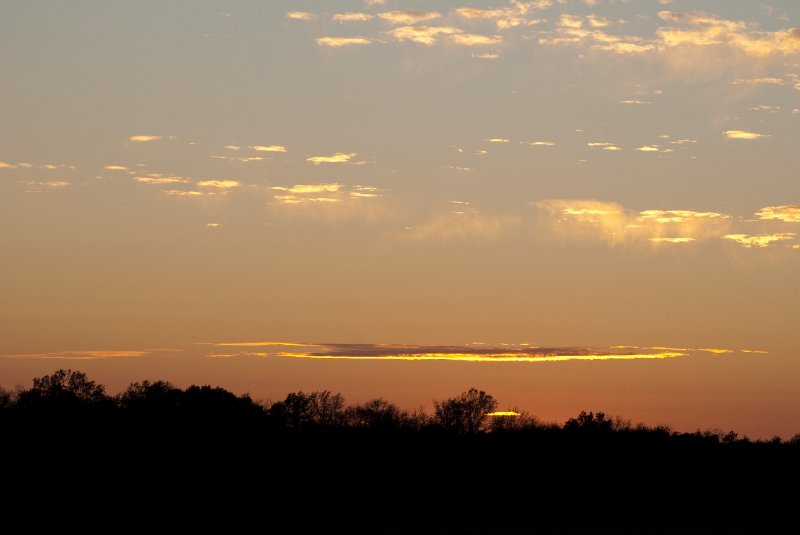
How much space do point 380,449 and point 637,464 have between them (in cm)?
2607

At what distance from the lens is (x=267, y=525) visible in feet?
309

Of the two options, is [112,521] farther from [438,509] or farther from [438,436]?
[438,436]

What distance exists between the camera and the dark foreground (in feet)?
322

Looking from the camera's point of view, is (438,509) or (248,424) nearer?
(438,509)

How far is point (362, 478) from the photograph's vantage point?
378 feet

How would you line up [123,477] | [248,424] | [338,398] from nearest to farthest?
[123,477], [248,424], [338,398]

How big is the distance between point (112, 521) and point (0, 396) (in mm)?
65050

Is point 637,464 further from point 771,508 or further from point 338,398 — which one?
point 338,398

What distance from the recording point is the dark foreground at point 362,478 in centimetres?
9819

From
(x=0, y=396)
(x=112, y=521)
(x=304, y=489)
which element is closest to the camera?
(x=112, y=521)

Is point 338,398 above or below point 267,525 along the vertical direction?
above

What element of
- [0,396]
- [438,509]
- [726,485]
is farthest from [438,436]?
[0,396]

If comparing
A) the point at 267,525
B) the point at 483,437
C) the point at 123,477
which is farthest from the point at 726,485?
the point at 123,477

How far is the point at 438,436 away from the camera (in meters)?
132
